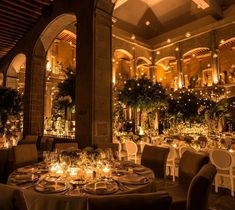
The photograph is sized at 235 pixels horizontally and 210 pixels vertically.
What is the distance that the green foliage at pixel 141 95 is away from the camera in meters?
7.09

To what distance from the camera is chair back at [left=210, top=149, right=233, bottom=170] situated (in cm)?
394

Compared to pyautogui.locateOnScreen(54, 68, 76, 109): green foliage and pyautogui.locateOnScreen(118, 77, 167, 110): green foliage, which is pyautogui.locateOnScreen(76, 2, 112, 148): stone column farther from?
pyautogui.locateOnScreen(118, 77, 167, 110): green foliage

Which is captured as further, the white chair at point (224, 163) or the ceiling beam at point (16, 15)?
the ceiling beam at point (16, 15)

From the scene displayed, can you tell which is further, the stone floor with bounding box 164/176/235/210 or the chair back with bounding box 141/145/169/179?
the stone floor with bounding box 164/176/235/210

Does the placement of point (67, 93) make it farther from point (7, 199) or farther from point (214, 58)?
point (214, 58)

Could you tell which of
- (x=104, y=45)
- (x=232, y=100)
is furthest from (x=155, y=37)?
(x=104, y=45)

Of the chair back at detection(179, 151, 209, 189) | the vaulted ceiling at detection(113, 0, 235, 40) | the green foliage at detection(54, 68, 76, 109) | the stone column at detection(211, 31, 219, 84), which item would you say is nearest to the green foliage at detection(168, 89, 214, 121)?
the stone column at detection(211, 31, 219, 84)

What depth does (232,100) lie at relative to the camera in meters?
14.1

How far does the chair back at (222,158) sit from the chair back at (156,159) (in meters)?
1.42

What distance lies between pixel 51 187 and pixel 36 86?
600 cm

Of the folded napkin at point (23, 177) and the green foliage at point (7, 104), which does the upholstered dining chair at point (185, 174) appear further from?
the green foliage at point (7, 104)

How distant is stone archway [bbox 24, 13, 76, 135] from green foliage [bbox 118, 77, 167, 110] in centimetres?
275

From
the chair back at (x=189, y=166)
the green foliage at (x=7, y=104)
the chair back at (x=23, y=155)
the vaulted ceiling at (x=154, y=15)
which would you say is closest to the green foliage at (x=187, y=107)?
the vaulted ceiling at (x=154, y=15)

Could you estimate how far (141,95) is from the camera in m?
7.05
